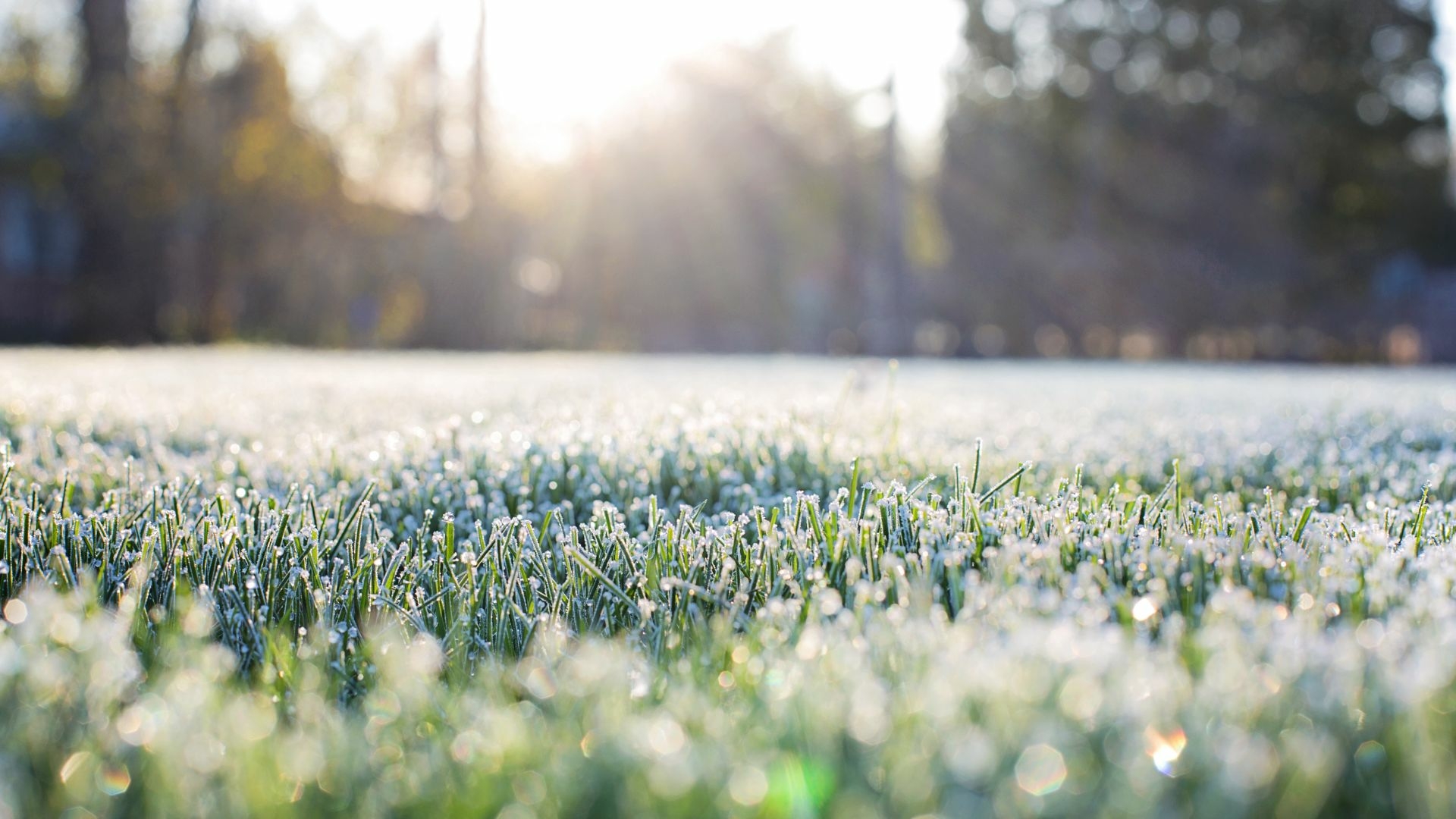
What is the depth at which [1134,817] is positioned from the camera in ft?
3.10

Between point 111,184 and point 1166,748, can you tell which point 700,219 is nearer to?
point 111,184

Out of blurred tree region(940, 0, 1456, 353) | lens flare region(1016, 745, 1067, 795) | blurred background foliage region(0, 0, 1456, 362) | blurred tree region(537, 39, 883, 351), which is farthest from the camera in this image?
blurred tree region(940, 0, 1456, 353)

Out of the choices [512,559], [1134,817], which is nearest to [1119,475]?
[512,559]

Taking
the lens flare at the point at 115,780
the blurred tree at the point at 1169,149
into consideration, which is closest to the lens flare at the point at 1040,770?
the lens flare at the point at 115,780

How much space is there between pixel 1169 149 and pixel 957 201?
588 cm

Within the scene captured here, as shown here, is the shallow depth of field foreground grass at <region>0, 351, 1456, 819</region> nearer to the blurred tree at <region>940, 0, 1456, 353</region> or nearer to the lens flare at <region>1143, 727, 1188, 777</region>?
the lens flare at <region>1143, 727, 1188, 777</region>

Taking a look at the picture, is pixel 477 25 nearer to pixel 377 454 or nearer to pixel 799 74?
pixel 799 74

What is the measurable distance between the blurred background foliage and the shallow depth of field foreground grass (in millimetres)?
19713

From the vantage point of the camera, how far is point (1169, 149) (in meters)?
27.5

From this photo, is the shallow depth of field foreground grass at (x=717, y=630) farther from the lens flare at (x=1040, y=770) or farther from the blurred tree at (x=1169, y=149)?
the blurred tree at (x=1169, y=149)

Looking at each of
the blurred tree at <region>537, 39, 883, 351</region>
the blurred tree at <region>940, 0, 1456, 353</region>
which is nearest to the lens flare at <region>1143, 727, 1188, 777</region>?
the blurred tree at <region>537, 39, 883, 351</region>

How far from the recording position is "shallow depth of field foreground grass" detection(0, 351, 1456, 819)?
1.07 metres

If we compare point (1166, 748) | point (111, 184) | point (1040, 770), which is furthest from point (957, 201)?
point (1040, 770)

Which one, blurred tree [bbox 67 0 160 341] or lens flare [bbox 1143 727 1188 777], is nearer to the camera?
lens flare [bbox 1143 727 1188 777]
